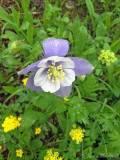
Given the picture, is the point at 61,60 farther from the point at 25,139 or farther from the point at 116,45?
the point at 116,45

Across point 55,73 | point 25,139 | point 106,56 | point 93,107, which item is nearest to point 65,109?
point 93,107

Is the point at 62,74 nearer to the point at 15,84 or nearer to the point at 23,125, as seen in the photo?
the point at 23,125

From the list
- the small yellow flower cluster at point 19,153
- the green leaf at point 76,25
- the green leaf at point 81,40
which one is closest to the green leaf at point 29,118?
the small yellow flower cluster at point 19,153

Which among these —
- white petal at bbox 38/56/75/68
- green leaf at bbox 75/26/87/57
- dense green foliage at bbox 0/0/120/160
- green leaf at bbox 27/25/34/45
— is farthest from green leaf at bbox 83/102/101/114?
green leaf at bbox 27/25/34/45

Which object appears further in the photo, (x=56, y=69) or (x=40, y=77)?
(x=56, y=69)

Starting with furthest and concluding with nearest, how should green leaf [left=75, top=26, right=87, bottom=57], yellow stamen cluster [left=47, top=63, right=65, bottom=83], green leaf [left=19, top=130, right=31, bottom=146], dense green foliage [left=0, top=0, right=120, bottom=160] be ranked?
green leaf [left=75, top=26, right=87, bottom=57], green leaf [left=19, top=130, right=31, bottom=146], dense green foliage [left=0, top=0, right=120, bottom=160], yellow stamen cluster [left=47, top=63, right=65, bottom=83]

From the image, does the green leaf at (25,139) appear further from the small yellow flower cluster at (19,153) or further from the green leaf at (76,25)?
the green leaf at (76,25)

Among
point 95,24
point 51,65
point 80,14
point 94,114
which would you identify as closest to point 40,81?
point 51,65

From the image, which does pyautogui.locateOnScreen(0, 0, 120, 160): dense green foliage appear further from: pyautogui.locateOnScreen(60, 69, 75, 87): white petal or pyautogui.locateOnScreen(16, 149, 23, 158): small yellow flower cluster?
pyautogui.locateOnScreen(60, 69, 75, 87): white petal
